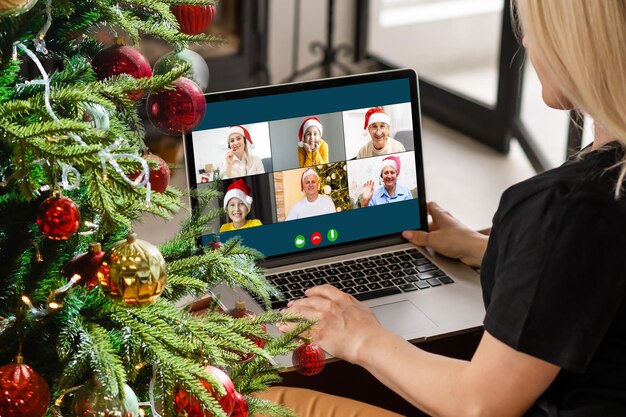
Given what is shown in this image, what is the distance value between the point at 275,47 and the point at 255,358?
3.25m

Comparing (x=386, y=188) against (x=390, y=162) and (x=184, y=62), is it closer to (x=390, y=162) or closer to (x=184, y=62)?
(x=390, y=162)

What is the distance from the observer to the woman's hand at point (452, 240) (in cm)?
160

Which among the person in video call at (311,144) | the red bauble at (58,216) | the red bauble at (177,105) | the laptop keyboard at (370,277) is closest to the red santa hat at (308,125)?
the person in video call at (311,144)

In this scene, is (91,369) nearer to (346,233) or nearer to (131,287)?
(131,287)

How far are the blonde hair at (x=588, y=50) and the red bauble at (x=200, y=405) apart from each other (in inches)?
18.1

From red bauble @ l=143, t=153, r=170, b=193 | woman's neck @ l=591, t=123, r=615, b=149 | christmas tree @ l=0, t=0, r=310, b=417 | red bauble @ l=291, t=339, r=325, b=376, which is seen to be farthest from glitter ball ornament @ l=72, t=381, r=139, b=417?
woman's neck @ l=591, t=123, r=615, b=149

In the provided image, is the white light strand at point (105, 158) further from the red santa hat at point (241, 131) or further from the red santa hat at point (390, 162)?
the red santa hat at point (390, 162)

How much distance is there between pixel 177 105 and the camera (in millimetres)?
1063

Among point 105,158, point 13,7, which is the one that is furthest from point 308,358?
point 13,7

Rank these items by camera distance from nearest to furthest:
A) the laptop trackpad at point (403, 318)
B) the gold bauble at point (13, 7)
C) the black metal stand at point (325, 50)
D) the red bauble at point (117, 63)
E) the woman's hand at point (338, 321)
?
the gold bauble at point (13, 7), the red bauble at point (117, 63), the woman's hand at point (338, 321), the laptop trackpad at point (403, 318), the black metal stand at point (325, 50)

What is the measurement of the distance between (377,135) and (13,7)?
2.89 feet

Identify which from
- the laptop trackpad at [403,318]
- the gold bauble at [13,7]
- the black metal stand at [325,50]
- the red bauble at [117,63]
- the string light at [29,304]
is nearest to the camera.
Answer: the gold bauble at [13,7]

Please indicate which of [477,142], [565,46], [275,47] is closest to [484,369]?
[565,46]

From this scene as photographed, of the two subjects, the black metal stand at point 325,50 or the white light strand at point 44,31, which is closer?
the white light strand at point 44,31
